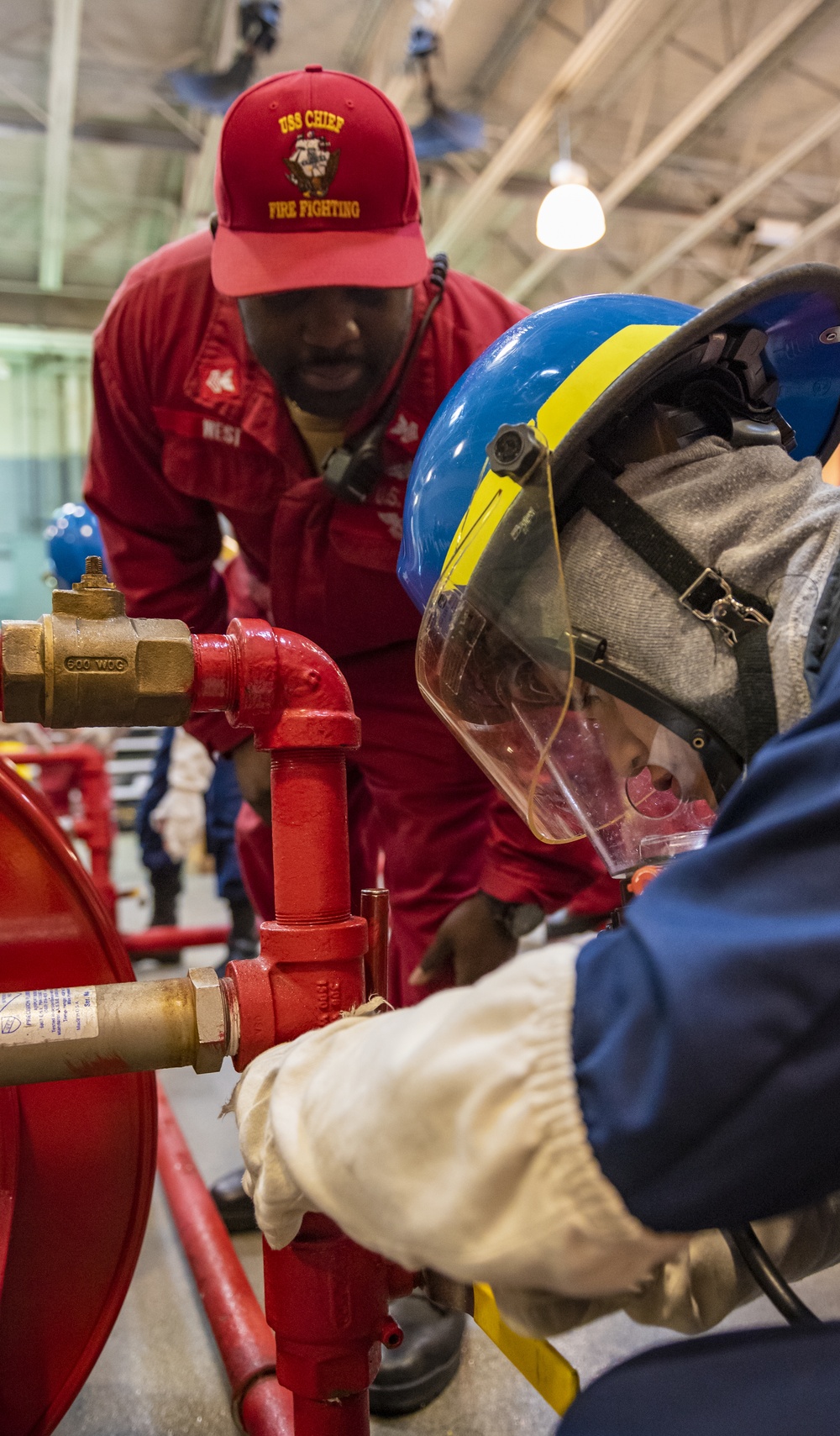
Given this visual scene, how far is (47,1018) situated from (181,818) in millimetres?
2967

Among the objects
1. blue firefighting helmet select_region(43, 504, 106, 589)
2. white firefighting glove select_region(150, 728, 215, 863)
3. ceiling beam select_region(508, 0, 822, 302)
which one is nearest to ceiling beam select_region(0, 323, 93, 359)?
ceiling beam select_region(508, 0, 822, 302)

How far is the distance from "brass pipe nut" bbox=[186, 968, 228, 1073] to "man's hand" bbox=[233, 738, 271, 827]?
899 millimetres

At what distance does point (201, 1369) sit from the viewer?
1.33 metres

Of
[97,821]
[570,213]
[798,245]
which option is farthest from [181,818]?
[798,245]

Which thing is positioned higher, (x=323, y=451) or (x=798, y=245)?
(x=798, y=245)

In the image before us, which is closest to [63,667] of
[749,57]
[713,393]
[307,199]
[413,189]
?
[713,393]

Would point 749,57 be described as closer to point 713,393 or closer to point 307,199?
point 307,199

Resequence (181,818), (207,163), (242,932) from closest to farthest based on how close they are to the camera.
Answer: (242,932) < (181,818) < (207,163)

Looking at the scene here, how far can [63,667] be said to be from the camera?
33.9 inches

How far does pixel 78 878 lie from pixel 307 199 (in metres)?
0.93

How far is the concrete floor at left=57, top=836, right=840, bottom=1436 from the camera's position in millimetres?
1216

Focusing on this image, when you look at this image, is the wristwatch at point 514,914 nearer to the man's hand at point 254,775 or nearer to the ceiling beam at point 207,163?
the man's hand at point 254,775

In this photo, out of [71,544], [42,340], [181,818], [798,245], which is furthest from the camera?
[42,340]

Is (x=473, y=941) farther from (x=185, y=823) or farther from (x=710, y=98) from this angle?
(x=710, y=98)
